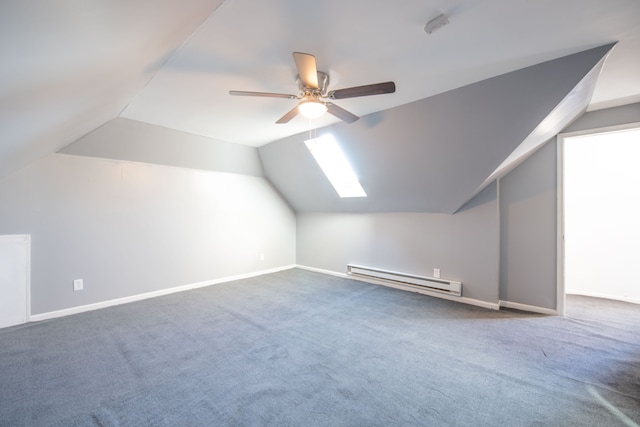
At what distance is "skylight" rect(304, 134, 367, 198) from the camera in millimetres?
3822

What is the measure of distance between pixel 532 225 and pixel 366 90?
2779mm

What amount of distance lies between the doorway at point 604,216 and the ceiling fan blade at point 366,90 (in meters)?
2.99

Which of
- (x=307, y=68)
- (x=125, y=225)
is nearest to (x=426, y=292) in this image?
(x=307, y=68)

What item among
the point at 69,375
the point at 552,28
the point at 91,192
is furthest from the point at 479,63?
the point at 91,192

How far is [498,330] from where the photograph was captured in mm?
2674

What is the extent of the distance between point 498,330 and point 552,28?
101 inches

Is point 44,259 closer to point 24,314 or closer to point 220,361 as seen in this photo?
point 24,314

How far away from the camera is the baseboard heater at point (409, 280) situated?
11.6 ft

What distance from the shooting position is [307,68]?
1.74 metres

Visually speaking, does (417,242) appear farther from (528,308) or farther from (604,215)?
(604,215)

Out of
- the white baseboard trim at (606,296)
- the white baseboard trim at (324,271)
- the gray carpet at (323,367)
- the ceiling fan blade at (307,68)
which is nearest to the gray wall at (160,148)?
the gray carpet at (323,367)

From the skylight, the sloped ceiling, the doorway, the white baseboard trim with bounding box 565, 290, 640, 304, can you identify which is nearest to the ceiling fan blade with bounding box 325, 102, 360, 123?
the sloped ceiling

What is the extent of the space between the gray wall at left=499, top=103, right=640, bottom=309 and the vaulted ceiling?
66 cm

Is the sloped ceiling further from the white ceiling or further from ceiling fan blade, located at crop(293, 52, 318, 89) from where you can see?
ceiling fan blade, located at crop(293, 52, 318, 89)
